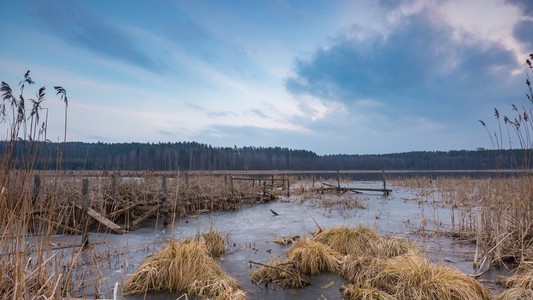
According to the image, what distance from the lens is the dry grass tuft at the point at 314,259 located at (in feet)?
26.7

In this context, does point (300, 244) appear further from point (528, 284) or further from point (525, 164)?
point (525, 164)

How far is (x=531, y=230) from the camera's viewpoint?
830 centimetres

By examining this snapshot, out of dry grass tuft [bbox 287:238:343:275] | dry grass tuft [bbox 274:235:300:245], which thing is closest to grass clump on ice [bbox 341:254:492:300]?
dry grass tuft [bbox 287:238:343:275]

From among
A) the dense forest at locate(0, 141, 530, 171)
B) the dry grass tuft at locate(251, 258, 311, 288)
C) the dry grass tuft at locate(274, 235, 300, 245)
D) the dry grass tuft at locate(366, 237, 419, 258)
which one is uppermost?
the dense forest at locate(0, 141, 530, 171)

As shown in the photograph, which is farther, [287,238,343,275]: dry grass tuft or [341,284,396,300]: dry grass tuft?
[287,238,343,275]: dry grass tuft

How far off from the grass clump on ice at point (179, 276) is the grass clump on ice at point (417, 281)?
305 centimetres

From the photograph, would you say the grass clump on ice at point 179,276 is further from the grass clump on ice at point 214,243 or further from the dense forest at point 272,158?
the dense forest at point 272,158

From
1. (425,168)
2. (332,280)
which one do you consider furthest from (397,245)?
(425,168)

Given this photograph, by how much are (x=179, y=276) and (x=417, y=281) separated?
4965 millimetres

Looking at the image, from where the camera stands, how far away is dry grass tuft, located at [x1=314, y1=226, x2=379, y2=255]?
946 centimetres

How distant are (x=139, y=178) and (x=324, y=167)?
116509mm

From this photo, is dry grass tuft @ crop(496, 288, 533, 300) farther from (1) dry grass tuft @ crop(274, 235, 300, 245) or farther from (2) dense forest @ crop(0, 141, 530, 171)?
(2) dense forest @ crop(0, 141, 530, 171)

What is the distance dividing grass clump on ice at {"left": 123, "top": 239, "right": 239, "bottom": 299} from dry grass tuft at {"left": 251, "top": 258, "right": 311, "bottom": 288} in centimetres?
73

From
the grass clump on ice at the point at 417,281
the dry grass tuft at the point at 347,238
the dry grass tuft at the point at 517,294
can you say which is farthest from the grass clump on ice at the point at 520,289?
the dry grass tuft at the point at 347,238
